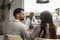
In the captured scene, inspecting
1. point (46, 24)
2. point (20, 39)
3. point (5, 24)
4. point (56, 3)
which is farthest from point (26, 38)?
point (56, 3)

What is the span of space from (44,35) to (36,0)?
190 cm

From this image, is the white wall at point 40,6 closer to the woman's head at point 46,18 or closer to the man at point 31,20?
the man at point 31,20

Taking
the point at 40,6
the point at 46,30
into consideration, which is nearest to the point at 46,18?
the point at 46,30

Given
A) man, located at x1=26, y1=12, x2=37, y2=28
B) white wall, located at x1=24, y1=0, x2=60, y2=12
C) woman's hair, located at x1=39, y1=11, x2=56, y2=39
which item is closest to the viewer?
woman's hair, located at x1=39, y1=11, x2=56, y2=39

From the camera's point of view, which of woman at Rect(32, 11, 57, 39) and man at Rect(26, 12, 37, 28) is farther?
man at Rect(26, 12, 37, 28)

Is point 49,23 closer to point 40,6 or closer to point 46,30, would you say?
point 46,30

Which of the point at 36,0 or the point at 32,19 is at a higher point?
the point at 36,0

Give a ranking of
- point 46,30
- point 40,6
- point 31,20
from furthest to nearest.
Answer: point 40,6 < point 31,20 < point 46,30

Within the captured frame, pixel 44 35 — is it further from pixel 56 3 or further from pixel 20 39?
pixel 56 3

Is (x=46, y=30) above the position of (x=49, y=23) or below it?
below

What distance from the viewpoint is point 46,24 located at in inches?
113

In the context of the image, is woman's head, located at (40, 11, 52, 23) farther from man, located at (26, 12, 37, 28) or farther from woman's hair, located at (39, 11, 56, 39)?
man, located at (26, 12, 37, 28)

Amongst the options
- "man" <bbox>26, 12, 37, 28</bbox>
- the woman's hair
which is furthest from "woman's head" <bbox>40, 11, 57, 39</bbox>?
"man" <bbox>26, 12, 37, 28</bbox>

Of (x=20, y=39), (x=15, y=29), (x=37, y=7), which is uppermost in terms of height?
(x=37, y=7)
